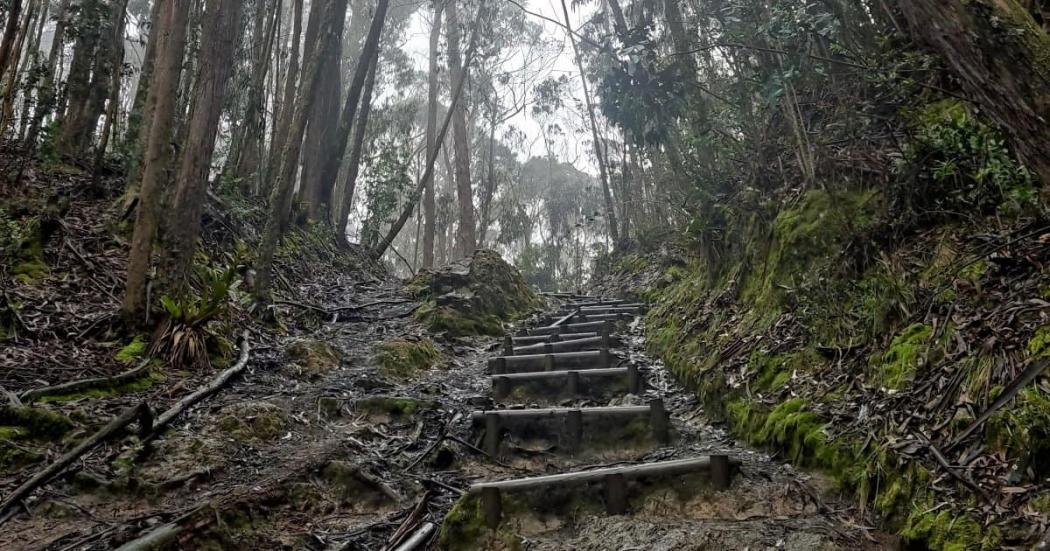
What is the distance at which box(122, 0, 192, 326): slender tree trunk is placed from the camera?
4.91 metres

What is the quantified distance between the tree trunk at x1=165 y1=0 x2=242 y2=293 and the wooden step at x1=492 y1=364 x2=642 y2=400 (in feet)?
9.16

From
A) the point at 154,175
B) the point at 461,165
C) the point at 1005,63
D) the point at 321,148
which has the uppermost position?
the point at 461,165

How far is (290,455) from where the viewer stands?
375 centimetres

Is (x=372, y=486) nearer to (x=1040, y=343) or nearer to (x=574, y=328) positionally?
(x=1040, y=343)

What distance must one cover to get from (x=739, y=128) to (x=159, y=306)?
17.7 feet

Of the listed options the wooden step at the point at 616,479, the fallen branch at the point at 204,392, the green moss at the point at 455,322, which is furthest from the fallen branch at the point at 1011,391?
the green moss at the point at 455,322

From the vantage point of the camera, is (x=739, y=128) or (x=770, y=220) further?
(x=739, y=128)

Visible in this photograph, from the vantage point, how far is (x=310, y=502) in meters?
3.26

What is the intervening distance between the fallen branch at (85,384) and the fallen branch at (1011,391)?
15.2ft

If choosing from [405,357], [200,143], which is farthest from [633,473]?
[200,143]

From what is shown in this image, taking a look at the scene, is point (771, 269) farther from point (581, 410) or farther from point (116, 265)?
point (116, 265)

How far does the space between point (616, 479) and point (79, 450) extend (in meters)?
2.52

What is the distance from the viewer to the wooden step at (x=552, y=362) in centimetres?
547

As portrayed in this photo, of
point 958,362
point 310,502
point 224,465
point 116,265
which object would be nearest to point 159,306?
point 116,265
